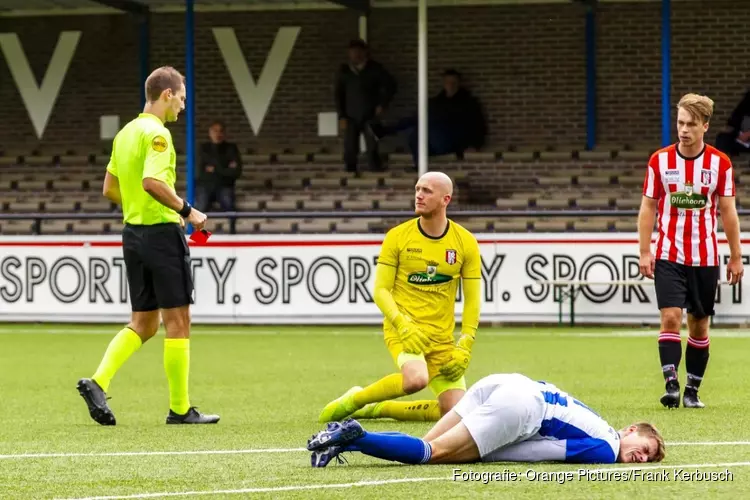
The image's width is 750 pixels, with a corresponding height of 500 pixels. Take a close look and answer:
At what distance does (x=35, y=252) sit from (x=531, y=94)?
8835mm

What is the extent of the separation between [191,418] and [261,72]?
60.5 ft

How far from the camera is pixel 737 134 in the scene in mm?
23141

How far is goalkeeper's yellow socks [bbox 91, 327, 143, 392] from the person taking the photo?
9195 millimetres

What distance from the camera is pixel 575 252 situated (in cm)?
1997

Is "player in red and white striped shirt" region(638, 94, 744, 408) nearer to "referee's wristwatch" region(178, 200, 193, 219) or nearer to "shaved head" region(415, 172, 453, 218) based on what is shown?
"shaved head" region(415, 172, 453, 218)

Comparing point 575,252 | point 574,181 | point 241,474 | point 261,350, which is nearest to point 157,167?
point 241,474

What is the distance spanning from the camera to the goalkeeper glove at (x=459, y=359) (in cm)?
903

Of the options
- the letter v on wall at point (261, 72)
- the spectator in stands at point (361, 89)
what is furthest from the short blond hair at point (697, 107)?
the letter v on wall at point (261, 72)

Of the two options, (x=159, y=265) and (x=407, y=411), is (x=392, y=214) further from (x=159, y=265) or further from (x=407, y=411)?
(x=159, y=265)

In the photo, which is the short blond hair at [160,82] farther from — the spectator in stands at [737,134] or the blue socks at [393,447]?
the spectator in stands at [737,134]

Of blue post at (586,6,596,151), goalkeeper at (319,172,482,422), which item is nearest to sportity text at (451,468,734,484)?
goalkeeper at (319,172,482,422)

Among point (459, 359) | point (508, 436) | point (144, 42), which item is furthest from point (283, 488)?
point (144, 42)

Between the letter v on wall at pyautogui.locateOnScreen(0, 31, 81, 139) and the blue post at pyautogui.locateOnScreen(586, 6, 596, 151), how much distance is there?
8.56 meters

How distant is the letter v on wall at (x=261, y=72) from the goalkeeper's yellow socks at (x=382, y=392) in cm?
1863
